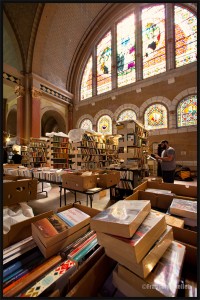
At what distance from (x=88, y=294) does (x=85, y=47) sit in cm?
1294

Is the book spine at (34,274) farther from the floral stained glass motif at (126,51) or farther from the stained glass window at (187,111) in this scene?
the floral stained glass motif at (126,51)

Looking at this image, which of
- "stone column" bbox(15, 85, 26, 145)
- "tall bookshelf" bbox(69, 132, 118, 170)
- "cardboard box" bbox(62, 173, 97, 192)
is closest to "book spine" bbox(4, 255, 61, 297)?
"cardboard box" bbox(62, 173, 97, 192)

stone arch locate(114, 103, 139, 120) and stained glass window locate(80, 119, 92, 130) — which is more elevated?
stone arch locate(114, 103, 139, 120)

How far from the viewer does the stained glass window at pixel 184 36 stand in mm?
6715

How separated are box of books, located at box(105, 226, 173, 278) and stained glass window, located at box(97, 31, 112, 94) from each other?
9.89 m

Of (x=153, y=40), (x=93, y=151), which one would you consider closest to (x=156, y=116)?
(x=93, y=151)

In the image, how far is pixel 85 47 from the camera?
10445 millimetres

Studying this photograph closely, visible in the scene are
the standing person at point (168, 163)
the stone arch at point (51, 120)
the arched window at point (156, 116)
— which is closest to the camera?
the standing person at point (168, 163)

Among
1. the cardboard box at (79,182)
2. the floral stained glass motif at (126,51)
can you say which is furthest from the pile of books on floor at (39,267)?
the floral stained glass motif at (126,51)

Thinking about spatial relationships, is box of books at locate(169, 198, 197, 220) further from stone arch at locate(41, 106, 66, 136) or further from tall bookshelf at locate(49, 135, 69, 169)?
stone arch at locate(41, 106, 66, 136)

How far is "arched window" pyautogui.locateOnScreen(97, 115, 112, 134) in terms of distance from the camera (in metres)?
9.07

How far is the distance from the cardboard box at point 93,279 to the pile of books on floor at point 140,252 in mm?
60

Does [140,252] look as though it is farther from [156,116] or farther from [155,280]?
[156,116]

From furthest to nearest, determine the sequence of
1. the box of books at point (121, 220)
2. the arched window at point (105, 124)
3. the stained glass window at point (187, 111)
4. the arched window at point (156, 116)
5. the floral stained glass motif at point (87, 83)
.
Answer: the floral stained glass motif at point (87, 83), the arched window at point (105, 124), the arched window at point (156, 116), the stained glass window at point (187, 111), the box of books at point (121, 220)
